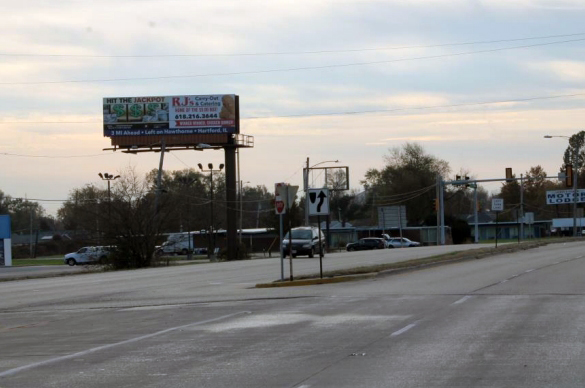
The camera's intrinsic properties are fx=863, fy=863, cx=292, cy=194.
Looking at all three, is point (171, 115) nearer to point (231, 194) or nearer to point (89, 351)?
point (231, 194)

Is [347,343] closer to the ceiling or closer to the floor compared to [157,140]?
closer to the floor

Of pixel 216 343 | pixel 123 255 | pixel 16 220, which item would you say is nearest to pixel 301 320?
pixel 216 343

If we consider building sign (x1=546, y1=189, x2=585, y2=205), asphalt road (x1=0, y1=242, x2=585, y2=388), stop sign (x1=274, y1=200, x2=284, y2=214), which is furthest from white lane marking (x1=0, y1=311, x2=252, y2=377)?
building sign (x1=546, y1=189, x2=585, y2=205)

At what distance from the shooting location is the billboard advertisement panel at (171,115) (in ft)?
251

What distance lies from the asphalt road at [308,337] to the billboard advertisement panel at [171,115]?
52.2 metres

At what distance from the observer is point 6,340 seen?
14906 millimetres

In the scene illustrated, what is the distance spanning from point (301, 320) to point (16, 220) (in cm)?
14714

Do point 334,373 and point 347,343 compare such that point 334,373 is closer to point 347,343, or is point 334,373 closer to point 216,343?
point 347,343

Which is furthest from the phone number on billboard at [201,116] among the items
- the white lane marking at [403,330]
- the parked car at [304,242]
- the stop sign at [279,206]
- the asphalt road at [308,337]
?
the white lane marking at [403,330]

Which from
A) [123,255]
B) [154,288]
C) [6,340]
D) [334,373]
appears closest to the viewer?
[334,373]

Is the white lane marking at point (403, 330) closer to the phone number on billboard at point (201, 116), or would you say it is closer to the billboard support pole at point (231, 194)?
the billboard support pole at point (231, 194)

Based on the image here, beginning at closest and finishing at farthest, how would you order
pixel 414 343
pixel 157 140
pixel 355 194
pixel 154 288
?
pixel 414 343, pixel 154 288, pixel 157 140, pixel 355 194

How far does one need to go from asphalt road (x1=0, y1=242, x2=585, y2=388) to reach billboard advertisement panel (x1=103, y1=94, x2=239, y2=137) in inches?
2055

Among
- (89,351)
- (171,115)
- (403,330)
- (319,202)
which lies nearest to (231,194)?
(171,115)
